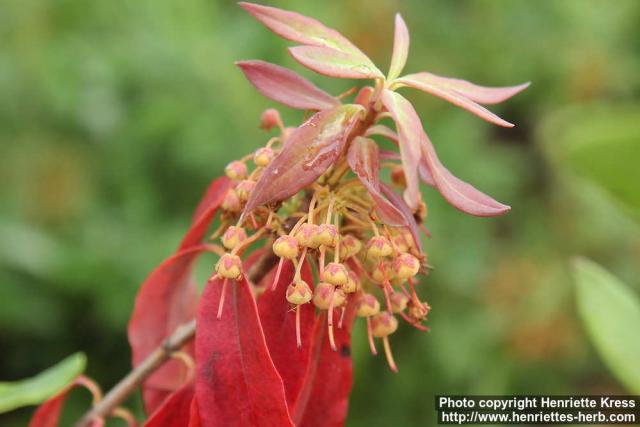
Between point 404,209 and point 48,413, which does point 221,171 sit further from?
point 404,209

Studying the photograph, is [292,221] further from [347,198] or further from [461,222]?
[461,222]

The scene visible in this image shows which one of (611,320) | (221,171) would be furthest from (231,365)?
(221,171)

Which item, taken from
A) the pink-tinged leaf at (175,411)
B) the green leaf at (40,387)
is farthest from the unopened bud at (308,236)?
the green leaf at (40,387)

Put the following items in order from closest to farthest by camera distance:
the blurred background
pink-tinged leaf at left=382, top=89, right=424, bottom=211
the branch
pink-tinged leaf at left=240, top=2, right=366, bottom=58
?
pink-tinged leaf at left=382, top=89, right=424, bottom=211 → pink-tinged leaf at left=240, top=2, right=366, bottom=58 → the branch → the blurred background

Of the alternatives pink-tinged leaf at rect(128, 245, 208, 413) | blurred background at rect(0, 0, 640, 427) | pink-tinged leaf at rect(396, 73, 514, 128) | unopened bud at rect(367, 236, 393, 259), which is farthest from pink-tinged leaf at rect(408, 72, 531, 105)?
blurred background at rect(0, 0, 640, 427)

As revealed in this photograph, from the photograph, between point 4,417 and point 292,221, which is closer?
point 292,221

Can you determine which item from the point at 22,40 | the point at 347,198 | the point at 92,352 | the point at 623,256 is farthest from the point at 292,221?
the point at 22,40

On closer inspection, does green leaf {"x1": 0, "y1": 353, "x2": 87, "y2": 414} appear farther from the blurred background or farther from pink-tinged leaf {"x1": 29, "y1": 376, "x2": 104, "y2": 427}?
the blurred background
